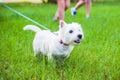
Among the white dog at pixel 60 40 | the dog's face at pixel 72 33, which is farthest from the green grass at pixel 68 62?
the dog's face at pixel 72 33

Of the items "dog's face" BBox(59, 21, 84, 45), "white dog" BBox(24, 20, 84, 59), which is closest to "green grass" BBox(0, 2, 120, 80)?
"white dog" BBox(24, 20, 84, 59)

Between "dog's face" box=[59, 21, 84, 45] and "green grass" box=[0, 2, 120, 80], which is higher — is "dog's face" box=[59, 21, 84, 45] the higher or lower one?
the higher one

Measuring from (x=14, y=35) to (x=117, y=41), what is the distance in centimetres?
189

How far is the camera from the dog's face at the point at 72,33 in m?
4.10

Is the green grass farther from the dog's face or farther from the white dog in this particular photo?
the dog's face

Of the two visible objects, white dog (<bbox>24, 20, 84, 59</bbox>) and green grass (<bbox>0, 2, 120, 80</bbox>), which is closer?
green grass (<bbox>0, 2, 120, 80</bbox>)

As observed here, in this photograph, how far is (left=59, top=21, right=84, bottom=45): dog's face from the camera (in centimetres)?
410

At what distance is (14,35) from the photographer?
692 cm

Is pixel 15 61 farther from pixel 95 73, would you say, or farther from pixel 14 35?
pixel 14 35

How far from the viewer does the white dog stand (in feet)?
13.7

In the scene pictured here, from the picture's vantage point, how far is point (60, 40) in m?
4.44

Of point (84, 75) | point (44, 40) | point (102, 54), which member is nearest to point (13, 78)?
point (84, 75)

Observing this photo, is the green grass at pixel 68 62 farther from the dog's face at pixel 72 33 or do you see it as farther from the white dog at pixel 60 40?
the dog's face at pixel 72 33

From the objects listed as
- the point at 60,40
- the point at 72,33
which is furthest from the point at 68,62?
the point at 72,33
